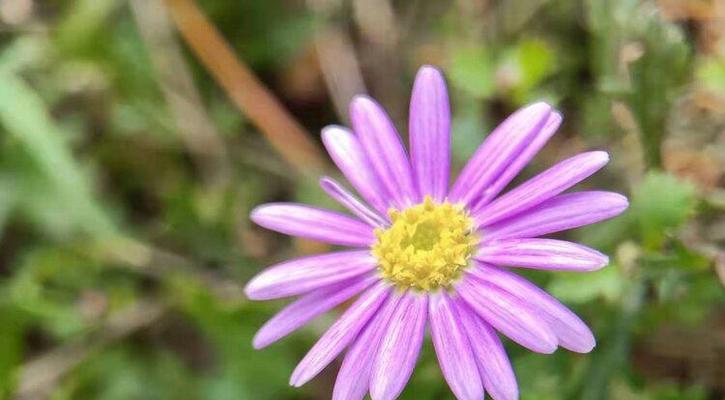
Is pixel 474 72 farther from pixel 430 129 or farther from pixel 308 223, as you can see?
pixel 308 223

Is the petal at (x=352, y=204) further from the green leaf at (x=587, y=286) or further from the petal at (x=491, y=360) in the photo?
the green leaf at (x=587, y=286)

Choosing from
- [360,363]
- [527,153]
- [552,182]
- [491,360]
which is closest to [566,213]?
[552,182]

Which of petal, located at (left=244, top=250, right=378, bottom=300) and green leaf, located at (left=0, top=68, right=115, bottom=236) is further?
green leaf, located at (left=0, top=68, right=115, bottom=236)

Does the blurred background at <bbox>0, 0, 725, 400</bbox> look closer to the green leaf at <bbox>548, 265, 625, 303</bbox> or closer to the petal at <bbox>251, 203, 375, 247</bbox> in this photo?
the green leaf at <bbox>548, 265, 625, 303</bbox>

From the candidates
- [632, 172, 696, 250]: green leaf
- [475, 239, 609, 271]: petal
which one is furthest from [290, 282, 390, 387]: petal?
[632, 172, 696, 250]: green leaf

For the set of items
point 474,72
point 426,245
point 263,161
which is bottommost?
point 426,245

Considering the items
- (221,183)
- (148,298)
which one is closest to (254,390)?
(148,298)
